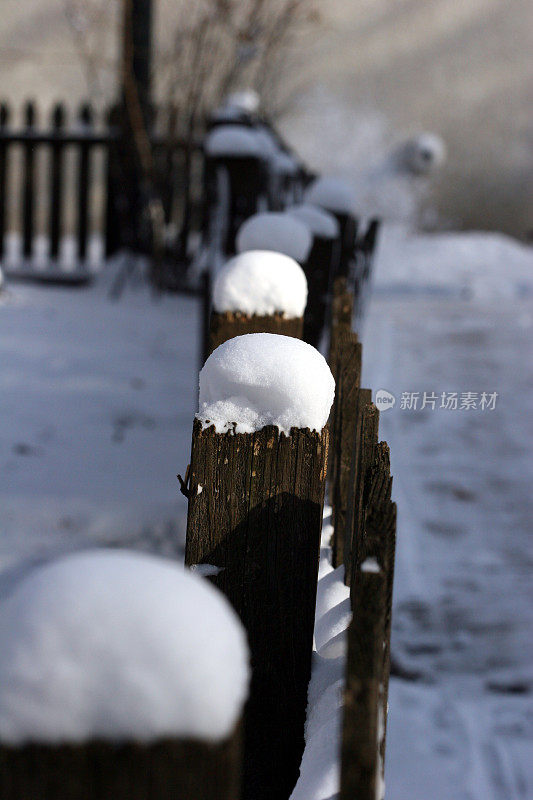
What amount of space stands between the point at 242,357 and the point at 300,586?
35cm

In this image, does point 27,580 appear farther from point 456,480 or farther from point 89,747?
point 456,480

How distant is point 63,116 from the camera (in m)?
7.68

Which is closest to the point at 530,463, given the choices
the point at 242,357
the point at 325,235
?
the point at 325,235

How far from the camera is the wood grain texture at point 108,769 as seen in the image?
0.64m

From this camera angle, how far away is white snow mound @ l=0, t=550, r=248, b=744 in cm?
63

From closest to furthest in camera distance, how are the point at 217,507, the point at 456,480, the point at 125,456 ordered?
the point at 217,507 < the point at 125,456 < the point at 456,480

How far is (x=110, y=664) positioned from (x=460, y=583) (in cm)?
292

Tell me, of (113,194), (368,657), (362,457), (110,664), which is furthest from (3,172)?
(110,664)

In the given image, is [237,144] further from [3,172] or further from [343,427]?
[3,172]

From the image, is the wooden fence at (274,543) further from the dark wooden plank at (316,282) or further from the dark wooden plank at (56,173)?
the dark wooden plank at (56,173)

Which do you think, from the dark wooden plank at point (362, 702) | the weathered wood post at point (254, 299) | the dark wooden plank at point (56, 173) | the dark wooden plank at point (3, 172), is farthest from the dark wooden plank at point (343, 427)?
the dark wooden plank at point (3, 172)

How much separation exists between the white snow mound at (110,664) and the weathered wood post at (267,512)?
66 cm

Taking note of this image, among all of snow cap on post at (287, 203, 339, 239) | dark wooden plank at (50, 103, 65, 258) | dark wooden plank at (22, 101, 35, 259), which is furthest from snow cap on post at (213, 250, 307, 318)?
dark wooden plank at (22, 101, 35, 259)

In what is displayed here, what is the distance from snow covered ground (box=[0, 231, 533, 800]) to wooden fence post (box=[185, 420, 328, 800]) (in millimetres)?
911
